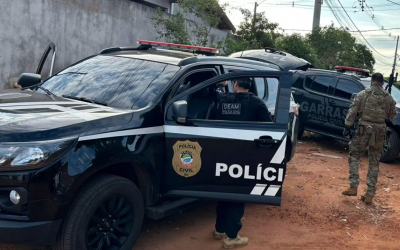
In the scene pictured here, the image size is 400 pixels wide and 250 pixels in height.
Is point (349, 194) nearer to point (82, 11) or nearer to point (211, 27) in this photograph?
point (82, 11)

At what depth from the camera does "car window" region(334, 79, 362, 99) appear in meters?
9.02

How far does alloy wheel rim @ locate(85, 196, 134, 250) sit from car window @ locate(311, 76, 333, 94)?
7.00 m

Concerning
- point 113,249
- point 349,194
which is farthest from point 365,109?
point 113,249

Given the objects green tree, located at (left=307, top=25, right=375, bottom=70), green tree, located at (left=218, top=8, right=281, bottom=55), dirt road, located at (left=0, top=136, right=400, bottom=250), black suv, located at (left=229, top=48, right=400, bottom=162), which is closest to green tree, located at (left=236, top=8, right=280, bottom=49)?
green tree, located at (left=218, top=8, right=281, bottom=55)

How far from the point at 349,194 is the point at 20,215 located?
462cm

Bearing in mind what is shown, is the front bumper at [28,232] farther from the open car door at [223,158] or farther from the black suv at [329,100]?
the black suv at [329,100]

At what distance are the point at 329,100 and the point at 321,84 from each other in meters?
0.51

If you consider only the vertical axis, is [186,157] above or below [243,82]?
below

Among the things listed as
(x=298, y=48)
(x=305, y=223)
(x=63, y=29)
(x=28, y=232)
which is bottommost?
(x=305, y=223)

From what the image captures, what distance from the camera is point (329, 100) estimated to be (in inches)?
366

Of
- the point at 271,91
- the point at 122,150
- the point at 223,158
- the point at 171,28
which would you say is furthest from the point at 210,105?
the point at 171,28

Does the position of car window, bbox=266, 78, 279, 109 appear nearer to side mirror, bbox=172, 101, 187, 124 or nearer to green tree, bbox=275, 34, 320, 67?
side mirror, bbox=172, 101, 187, 124

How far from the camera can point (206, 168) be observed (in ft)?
12.5

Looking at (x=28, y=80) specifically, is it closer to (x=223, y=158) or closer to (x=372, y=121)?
(x=223, y=158)
